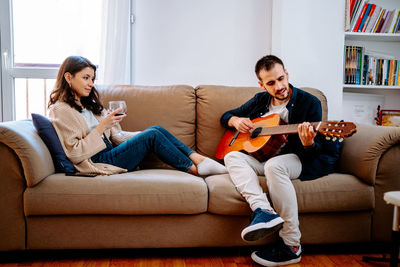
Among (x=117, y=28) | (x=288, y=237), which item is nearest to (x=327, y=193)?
(x=288, y=237)

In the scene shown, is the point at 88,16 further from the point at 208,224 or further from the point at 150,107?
the point at 208,224

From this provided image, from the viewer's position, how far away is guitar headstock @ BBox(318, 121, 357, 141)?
1460mm

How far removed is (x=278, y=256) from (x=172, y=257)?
0.50 meters

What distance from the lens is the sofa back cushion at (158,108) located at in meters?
2.16

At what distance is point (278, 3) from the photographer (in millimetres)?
2709

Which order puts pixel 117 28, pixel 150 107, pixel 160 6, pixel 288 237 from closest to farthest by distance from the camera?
1. pixel 288 237
2. pixel 150 107
3. pixel 117 28
4. pixel 160 6

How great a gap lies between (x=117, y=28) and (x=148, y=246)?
1.71 meters

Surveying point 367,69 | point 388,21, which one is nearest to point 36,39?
point 367,69

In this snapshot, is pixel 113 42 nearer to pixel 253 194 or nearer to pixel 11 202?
pixel 11 202

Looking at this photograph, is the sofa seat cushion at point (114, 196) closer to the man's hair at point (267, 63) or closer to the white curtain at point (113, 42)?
the man's hair at point (267, 63)

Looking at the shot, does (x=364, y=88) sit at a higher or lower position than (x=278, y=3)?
lower

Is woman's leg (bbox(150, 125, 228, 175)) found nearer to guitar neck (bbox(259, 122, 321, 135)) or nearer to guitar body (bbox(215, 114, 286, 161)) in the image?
guitar body (bbox(215, 114, 286, 161))

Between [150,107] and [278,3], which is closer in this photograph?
[150,107]

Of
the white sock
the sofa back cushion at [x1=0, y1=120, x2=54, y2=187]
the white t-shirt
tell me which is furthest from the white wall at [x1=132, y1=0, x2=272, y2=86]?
the sofa back cushion at [x1=0, y1=120, x2=54, y2=187]
